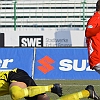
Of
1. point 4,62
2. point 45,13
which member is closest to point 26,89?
point 4,62

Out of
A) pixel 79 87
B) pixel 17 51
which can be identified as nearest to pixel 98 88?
pixel 79 87

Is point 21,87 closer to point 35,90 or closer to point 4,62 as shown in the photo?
point 35,90

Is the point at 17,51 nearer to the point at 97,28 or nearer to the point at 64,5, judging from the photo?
the point at 97,28

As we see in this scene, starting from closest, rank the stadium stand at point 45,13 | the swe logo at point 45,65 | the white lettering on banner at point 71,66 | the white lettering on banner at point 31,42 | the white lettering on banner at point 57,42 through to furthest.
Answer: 1. the white lettering on banner at point 71,66
2. the swe logo at point 45,65
3. the white lettering on banner at point 31,42
4. the white lettering on banner at point 57,42
5. the stadium stand at point 45,13

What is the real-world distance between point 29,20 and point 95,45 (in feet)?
59.3

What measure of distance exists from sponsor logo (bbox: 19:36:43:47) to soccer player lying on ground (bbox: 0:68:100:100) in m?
14.8

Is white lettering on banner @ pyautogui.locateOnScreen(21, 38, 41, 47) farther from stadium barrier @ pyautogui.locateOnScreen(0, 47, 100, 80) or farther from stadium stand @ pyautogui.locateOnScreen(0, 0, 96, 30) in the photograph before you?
stadium barrier @ pyautogui.locateOnScreen(0, 47, 100, 80)

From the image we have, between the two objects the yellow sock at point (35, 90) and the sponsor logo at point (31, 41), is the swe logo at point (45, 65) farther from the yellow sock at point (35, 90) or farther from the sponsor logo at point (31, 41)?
the yellow sock at point (35, 90)

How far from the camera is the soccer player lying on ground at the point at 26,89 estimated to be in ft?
21.8

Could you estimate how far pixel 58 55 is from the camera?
1562cm

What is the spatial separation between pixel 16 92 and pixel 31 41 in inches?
613

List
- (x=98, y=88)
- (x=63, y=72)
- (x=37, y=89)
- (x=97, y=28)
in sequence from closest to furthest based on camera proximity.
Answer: (x=37, y=89) < (x=97, y=28) < (x=98, y=88) < (x=63, y=72)

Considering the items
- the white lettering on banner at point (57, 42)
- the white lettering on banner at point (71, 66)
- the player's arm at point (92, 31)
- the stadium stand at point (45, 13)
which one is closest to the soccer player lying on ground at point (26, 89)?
the player's arm at point (92, 31)

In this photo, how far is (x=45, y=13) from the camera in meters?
25.8
